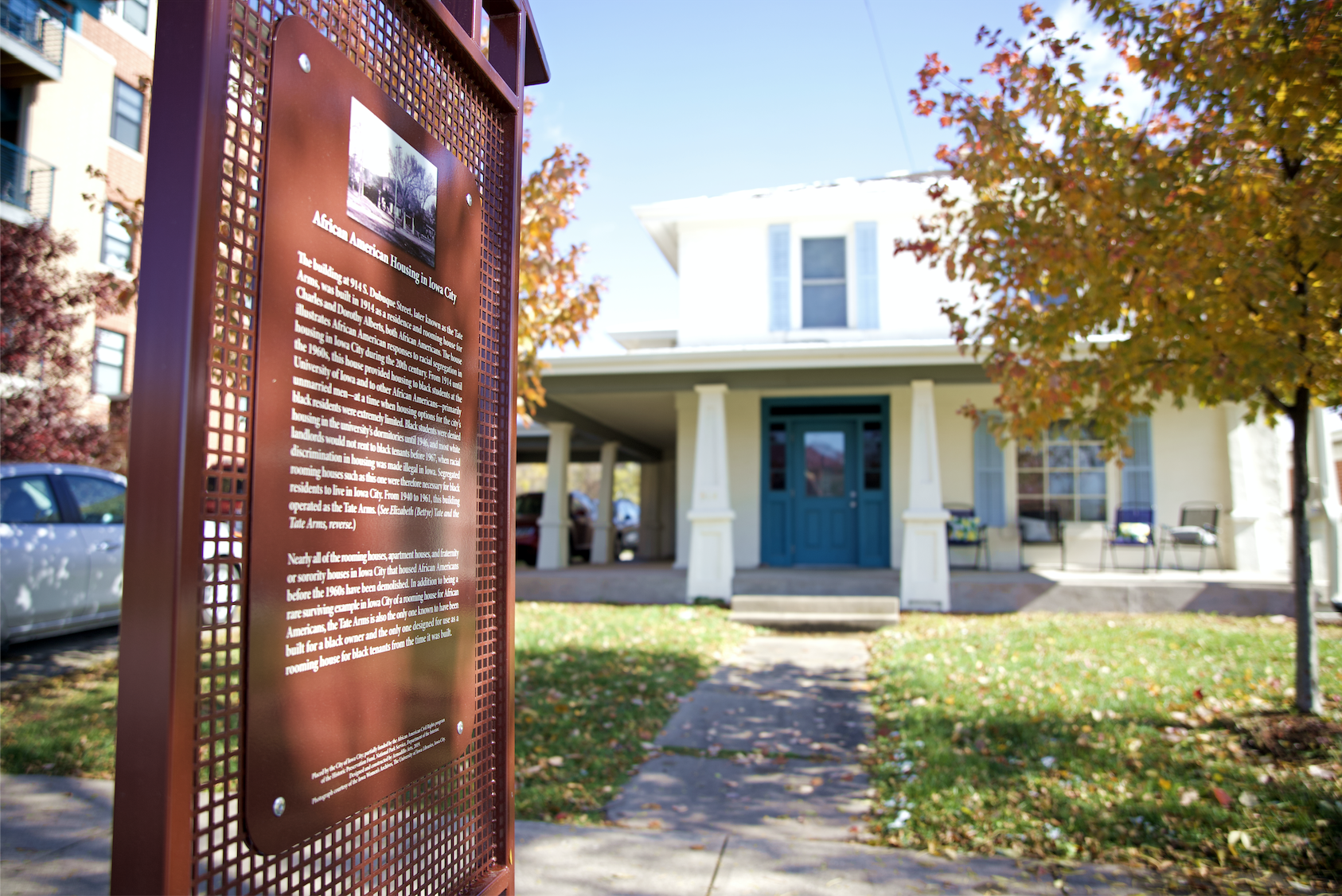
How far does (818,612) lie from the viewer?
10.2m

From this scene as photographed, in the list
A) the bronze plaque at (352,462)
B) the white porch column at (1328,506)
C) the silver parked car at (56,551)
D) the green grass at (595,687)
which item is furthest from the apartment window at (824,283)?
the bronze plaque at (352,462)

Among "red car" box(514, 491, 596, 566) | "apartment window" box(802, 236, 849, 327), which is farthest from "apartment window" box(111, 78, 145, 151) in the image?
"apartment window" box(802, 236, 849, 327)

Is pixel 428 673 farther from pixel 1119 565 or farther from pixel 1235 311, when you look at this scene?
pixel 1119 565

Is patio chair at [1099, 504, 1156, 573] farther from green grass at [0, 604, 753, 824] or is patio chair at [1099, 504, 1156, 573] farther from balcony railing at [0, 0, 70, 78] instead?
balcony railing at [0, 0, 70, 78]

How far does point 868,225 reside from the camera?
12945mm

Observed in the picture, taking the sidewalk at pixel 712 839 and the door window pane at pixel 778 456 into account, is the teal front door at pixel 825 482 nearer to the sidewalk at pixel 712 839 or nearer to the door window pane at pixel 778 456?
the door window pane at pixel 778 456

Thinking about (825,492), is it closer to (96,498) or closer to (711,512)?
(711,512)

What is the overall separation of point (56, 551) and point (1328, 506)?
13157 mm

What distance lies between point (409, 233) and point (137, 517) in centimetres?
92

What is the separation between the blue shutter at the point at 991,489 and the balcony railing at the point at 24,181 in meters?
15.3

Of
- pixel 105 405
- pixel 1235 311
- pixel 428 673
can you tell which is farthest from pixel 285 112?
pixel 105 405

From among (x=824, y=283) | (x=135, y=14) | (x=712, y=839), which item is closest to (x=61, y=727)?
(x=712, y=839)

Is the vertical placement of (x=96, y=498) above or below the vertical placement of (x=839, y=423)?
below

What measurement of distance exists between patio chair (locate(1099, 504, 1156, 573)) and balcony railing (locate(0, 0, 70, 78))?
18.6m
